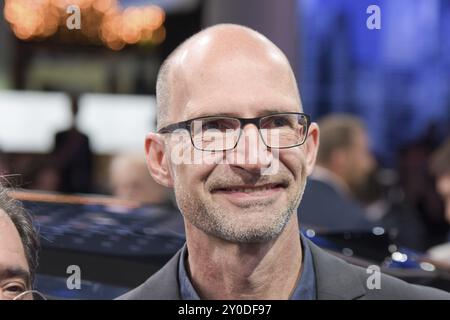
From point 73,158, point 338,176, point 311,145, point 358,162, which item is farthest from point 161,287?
point 358,162

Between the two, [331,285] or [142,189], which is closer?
[331,285]

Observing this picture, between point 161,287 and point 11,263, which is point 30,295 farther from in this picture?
point 161,287

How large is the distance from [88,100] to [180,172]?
22.3 inches

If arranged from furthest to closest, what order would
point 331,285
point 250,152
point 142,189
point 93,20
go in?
point 93,20 → point 142,189 → point 331,285 → point 250,152

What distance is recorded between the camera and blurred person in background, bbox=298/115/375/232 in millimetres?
2061

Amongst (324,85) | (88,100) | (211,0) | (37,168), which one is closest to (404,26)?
(324,85)

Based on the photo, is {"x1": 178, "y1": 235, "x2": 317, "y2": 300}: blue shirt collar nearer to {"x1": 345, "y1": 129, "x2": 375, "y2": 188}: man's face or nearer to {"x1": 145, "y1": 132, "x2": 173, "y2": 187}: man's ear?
{"x1": 145, "y1": 132, "x2": 173, "y2": 187}: man's ear

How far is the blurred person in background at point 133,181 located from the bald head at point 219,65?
0.36 meters

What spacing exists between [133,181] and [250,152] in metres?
0.82

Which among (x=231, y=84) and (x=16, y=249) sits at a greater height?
(x=231, y=84)

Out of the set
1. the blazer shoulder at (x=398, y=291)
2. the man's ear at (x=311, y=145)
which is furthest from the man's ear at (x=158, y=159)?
the blazer shoulder at (x=398, y=291)

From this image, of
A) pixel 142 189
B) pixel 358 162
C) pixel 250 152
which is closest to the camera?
pixel 250 152

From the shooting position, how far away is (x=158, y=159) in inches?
61.8
